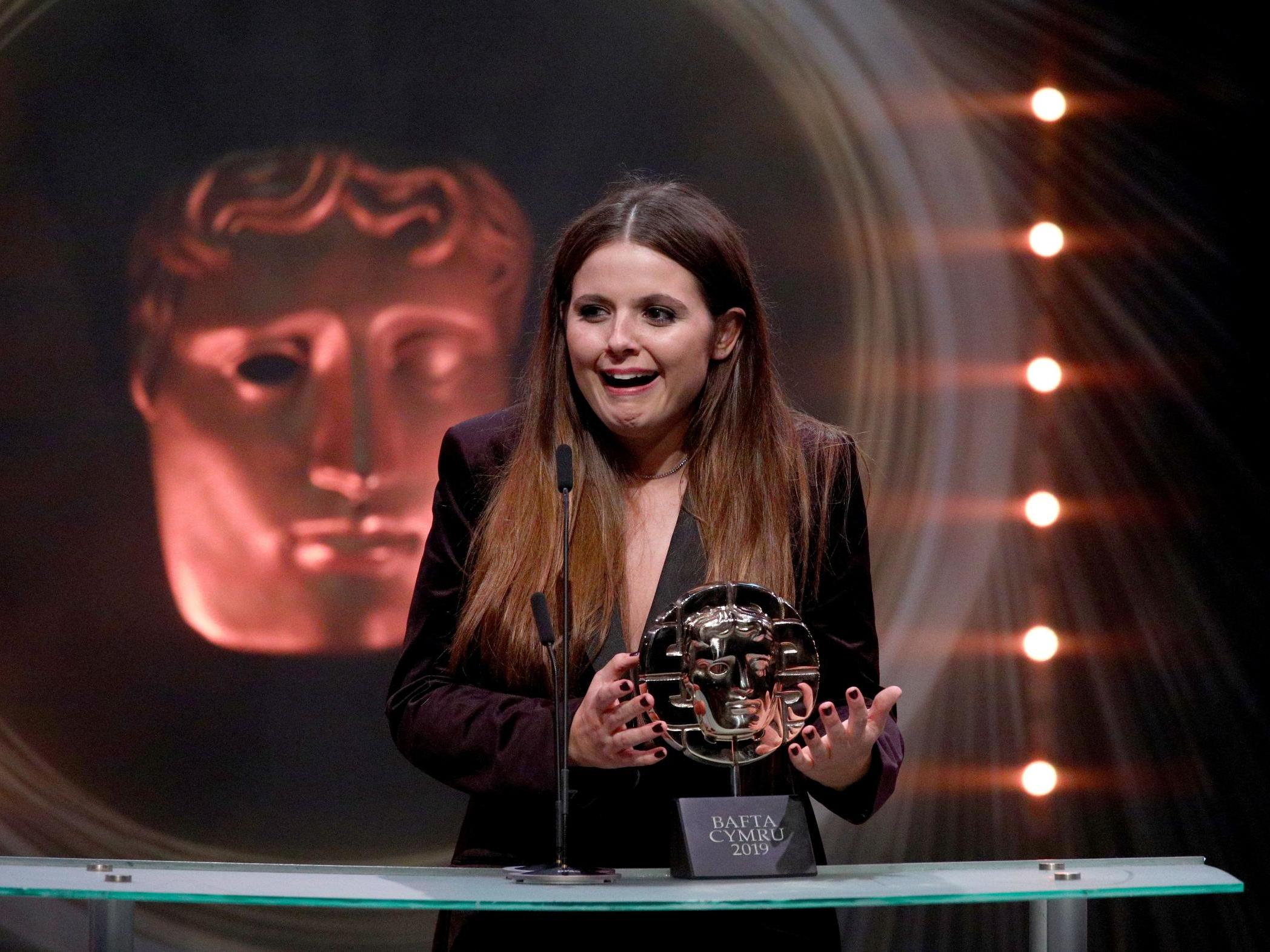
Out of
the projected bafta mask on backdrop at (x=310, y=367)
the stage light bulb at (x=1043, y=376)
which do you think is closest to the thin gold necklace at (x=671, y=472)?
the projected bafta mask on backdrop at (x=310, y=367)

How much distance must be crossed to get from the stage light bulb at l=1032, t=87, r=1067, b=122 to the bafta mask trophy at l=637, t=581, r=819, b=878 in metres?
2.28

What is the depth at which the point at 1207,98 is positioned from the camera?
3.52 metres

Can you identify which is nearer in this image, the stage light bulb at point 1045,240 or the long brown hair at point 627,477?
the long brown hair at point 627,477

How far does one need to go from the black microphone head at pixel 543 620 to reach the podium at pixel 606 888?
0.26m

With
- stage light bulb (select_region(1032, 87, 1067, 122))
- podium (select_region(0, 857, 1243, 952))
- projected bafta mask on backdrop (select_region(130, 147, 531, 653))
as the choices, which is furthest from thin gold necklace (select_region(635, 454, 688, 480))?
stage light bulb (select_region(1032, 87, 1067, 122))

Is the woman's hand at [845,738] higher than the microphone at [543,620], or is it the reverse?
the microphone at [543,620]

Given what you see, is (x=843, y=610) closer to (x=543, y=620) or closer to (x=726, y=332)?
(x=726, y=332)

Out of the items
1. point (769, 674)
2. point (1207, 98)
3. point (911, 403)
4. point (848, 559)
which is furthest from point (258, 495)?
point (1207, 98)

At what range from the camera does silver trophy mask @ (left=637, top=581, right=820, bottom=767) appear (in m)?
1.56

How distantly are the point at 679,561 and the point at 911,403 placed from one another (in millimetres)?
1666

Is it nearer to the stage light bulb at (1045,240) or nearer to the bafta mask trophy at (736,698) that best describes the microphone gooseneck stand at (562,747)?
the bafta mask trophy at (736,698)

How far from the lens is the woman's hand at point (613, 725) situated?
150cm

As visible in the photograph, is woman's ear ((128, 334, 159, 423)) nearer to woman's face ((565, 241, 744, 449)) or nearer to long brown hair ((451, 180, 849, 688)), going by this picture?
long brown hair ((451, 180, 849, 688))

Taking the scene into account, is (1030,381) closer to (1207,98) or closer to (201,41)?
(1207,98)
